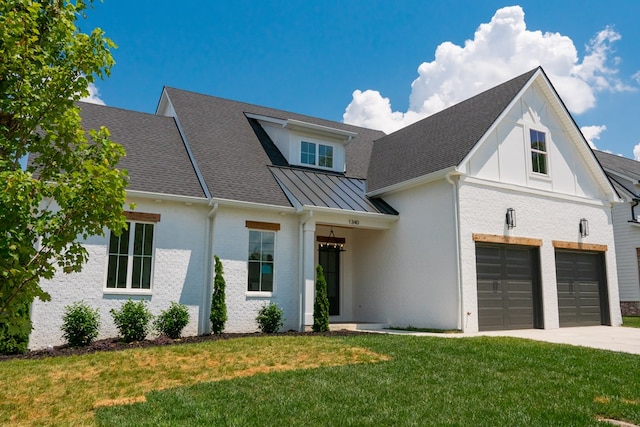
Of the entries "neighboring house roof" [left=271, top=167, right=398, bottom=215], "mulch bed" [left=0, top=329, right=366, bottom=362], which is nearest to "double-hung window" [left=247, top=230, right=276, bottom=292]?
"neighboring house roof" [left=271, top=167, right=398, bottom=215]

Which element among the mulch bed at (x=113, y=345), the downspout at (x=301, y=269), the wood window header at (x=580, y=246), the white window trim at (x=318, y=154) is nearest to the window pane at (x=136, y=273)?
the mulch bed at (x=113, y=345)

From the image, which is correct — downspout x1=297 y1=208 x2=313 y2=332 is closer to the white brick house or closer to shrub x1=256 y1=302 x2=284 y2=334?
the white brick house

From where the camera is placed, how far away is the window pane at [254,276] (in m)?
14.1

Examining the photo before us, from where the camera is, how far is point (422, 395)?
264 inches

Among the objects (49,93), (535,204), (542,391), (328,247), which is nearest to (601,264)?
(535,204)

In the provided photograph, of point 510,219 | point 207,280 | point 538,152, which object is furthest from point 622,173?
point 207,280

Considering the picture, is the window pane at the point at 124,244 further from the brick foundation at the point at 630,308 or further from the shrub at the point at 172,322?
the brick foundation at the point at 630,308

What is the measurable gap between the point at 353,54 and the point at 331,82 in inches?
56.4

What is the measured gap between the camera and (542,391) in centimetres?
700

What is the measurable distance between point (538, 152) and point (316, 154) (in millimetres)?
7737

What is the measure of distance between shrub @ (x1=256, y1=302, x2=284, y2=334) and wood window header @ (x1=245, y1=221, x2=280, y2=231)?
225 cm

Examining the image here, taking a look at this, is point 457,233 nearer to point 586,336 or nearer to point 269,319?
point 586,336

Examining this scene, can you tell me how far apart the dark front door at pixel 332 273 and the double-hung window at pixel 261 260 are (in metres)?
3.03

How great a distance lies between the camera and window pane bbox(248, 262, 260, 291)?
14.1 metres
